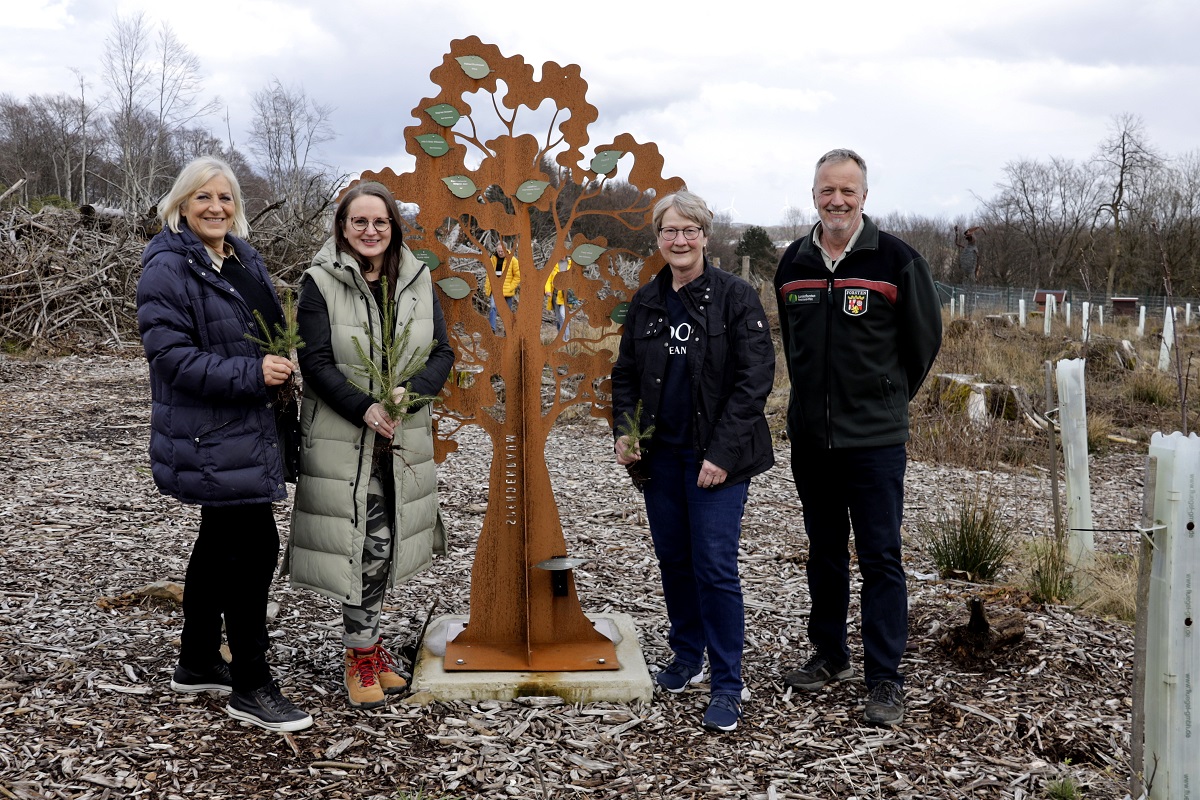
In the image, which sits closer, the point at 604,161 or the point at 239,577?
the point at 239,577

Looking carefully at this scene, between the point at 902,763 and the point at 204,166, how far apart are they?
3.01 meters

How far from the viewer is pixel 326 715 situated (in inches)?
124

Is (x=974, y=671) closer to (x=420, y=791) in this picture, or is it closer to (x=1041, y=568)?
(x=1041, y=568)

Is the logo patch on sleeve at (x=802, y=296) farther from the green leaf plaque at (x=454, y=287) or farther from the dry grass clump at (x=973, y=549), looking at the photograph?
the dry grass clump at (x=973, y=549)

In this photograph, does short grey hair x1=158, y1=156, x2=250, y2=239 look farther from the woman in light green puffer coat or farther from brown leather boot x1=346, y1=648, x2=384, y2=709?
brown leather boot x1=346, y1=648, x2=384, y2=709

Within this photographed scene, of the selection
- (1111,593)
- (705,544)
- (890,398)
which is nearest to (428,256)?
(705,544)

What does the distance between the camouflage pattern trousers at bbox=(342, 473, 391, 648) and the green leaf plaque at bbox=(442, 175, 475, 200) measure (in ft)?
3.84

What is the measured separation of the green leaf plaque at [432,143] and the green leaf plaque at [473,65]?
0.28 m

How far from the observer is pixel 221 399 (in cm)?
281

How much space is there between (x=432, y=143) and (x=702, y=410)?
1.49 meters

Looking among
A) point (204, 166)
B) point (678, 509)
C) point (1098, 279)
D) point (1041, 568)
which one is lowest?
point (1041, 568)

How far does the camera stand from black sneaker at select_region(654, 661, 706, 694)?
3422 millimetres

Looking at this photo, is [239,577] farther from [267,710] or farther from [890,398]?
[890,398]

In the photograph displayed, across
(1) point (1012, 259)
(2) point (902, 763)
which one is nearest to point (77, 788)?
(2) point (902, 763)
